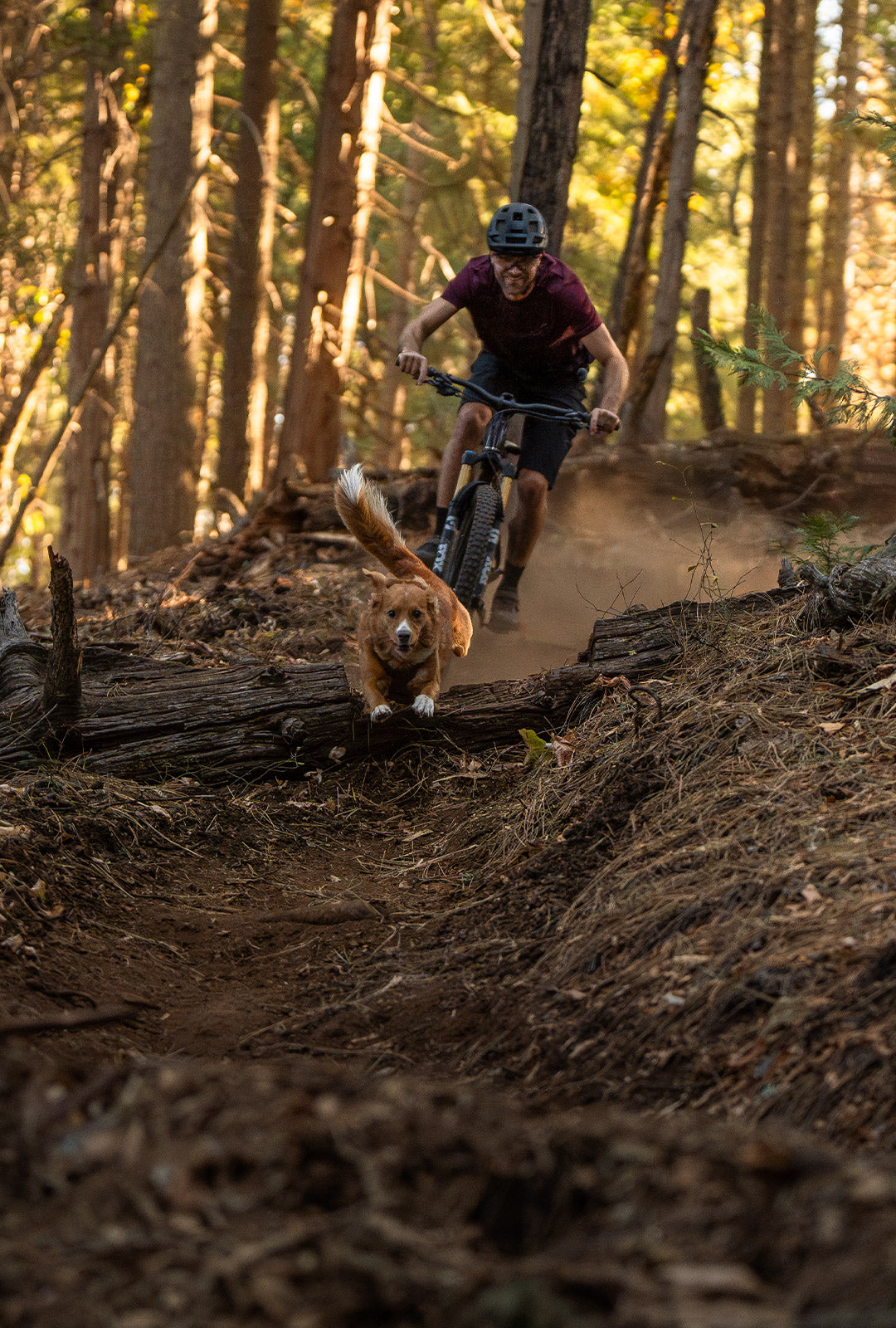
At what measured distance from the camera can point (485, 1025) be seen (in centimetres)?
377

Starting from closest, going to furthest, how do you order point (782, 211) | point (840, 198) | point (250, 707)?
point (250, 707) → point (782, 211) → point (840, 198)

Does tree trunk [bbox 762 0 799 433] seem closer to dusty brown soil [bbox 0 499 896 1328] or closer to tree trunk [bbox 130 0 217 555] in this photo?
tree trunk [bbox 130 0 217 555]

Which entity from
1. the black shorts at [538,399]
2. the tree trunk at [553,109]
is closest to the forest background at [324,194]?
the tree trunk at [553,109]

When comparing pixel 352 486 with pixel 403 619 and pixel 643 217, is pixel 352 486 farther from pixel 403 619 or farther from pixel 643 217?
pixel 643 217

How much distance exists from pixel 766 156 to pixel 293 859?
57.6 ft

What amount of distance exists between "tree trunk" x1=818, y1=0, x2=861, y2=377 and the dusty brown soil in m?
19.6

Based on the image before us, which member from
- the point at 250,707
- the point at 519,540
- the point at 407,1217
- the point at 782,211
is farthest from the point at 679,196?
the point at 407,1217

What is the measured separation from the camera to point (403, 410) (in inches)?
1046

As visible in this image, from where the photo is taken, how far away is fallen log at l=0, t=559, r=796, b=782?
5805 mm

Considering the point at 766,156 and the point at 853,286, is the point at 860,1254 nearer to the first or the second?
the point at 766,156

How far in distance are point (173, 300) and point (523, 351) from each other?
707 cm

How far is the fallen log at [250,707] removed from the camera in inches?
229

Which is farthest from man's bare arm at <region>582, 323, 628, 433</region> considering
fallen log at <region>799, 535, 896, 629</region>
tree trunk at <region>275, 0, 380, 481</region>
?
tree trunk at <region>275, 0, 380, 481</region>

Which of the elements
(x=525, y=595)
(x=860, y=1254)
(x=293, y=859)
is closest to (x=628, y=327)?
(x=525, y=595)
